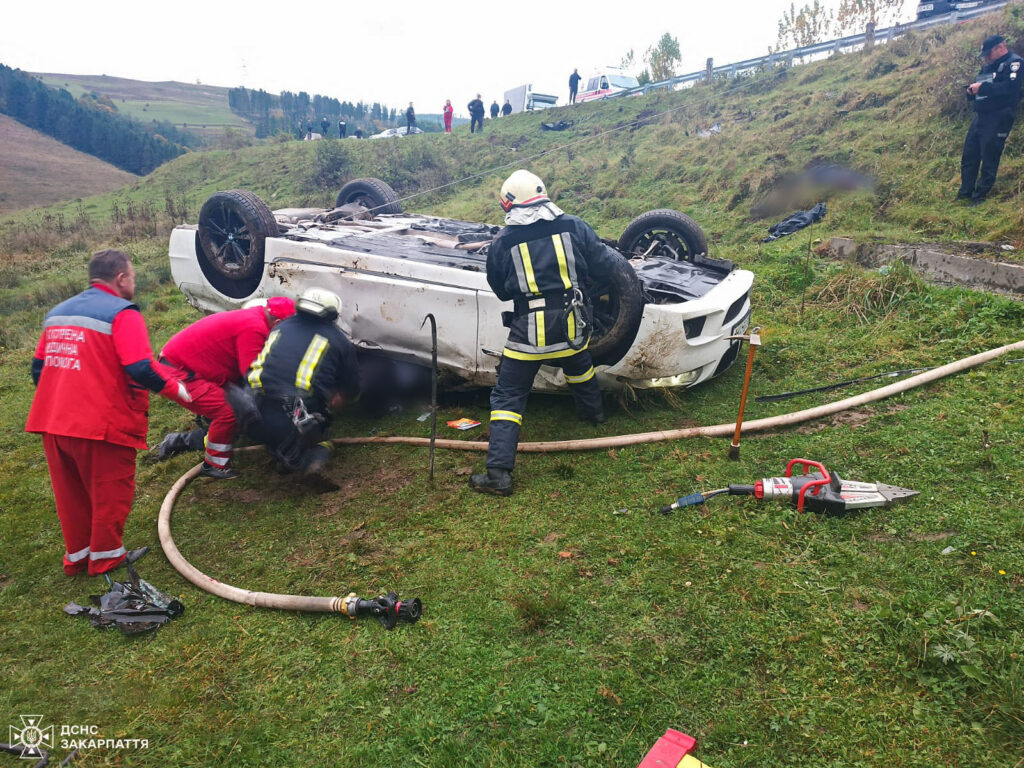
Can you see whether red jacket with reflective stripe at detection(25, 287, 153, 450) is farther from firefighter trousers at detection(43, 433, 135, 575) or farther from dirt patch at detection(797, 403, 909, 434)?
dirt patch at detection(797, 403, 909, 434)

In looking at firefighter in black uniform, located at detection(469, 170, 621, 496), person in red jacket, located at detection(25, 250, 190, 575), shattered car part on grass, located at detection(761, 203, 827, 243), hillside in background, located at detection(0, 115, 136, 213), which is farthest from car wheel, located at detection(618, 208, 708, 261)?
hillside in background, located at detection(0, 115, 136, 213)

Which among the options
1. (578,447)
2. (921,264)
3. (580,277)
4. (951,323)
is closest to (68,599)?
A: (578,447)

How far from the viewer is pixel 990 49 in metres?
6.35

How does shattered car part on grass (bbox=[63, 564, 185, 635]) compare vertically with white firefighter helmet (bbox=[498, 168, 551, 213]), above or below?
below

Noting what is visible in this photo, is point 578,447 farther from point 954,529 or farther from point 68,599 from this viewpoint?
point 68,599

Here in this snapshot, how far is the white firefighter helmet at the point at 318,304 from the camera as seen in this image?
12.3 ft

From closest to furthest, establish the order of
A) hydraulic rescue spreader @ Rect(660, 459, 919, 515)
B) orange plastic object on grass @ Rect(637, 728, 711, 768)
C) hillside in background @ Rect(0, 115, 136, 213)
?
orange plastic object on grass @ Rect(637, 728, 711, 768)
hydraulic rescue spreader @ Rect(660, 459, 919, 515)
hillside in background @ Rect(0, 115, 136, 213)

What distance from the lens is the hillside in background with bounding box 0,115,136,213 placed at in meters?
34.1

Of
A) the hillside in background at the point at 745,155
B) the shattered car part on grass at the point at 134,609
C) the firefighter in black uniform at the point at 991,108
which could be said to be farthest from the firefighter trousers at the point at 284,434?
the firefighter in black uniform at the point at 991,108

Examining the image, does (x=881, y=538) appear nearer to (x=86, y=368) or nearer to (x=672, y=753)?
(x=672, y=753)

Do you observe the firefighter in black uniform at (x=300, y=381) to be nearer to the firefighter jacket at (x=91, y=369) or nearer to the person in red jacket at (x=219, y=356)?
the person in red jacket at (x=219, y=356)

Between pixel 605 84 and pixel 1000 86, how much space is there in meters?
21.0

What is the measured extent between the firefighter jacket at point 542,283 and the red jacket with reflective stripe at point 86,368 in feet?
6.53

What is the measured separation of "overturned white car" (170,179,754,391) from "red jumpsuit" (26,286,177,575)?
5.66 feet
